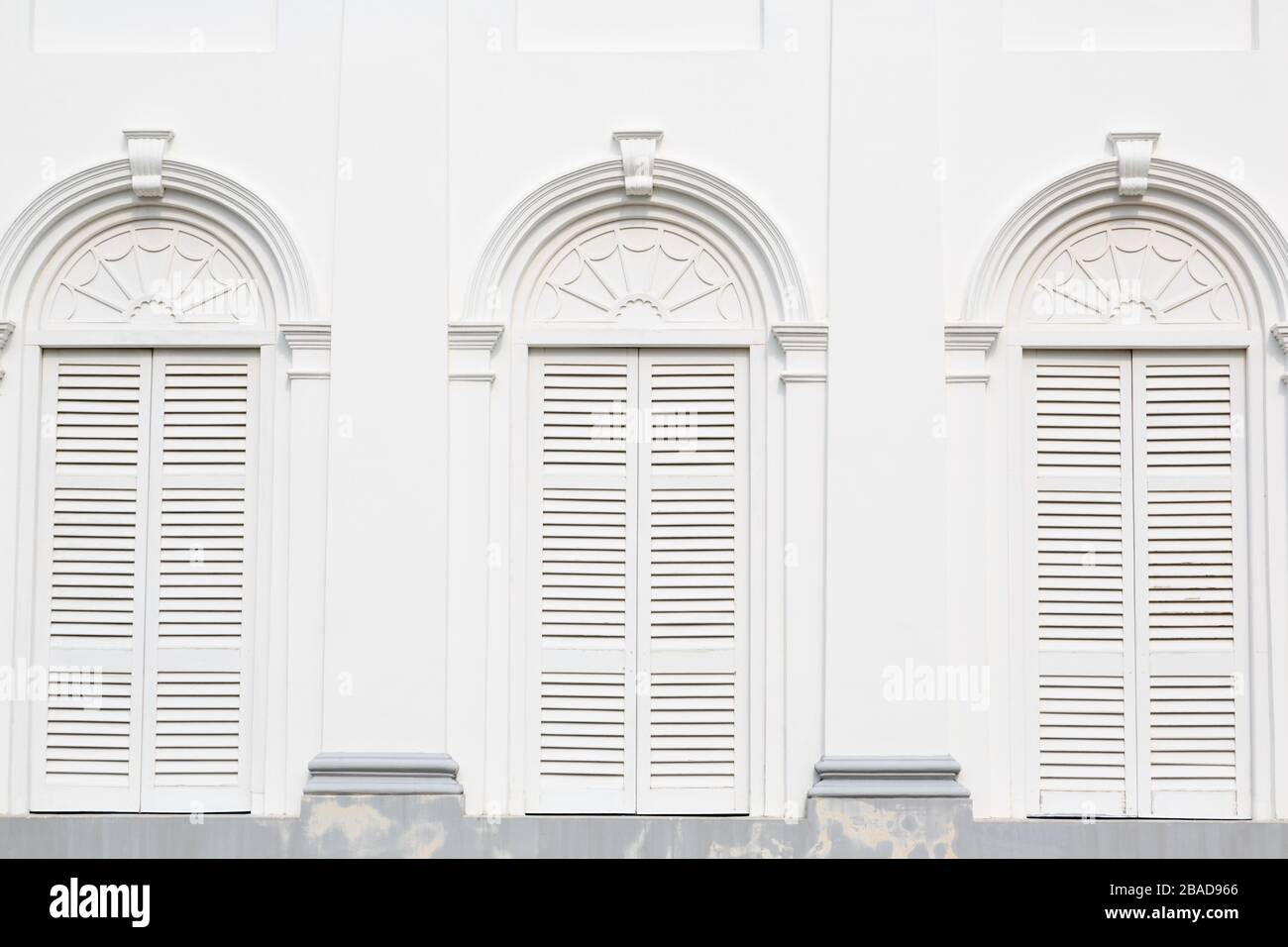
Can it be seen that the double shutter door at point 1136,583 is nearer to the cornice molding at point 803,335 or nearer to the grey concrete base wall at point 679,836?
the grey concrete base wall at point 679,836

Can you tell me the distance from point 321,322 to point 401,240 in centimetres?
77

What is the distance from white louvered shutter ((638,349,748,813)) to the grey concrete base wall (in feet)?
1.51

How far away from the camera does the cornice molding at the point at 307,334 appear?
11.8 metres

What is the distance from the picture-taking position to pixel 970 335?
38.7ft

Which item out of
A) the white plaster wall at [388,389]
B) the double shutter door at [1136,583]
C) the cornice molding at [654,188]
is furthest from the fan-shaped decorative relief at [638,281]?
the double shutter door at [1136,583]

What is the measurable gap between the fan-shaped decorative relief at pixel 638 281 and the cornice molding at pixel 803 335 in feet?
1.19

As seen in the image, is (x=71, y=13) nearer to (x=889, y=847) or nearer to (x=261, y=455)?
(x=261, y=455)

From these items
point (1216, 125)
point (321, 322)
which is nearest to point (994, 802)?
point (1216, 125)

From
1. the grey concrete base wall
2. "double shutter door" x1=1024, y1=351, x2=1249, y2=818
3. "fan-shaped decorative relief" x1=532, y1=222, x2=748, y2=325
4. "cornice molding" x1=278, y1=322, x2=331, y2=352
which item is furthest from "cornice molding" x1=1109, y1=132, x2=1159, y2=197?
"cornice molding" x1=278, y1=322, x2=331, y2=352

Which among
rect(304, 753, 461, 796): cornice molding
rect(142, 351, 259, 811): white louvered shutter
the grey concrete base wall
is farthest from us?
rect(142, 351, 259, 811): white louvered shutter

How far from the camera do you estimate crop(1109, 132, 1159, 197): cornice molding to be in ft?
38.7

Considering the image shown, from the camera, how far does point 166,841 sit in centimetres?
1149

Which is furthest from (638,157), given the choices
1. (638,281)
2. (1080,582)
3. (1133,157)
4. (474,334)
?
(1080,582)

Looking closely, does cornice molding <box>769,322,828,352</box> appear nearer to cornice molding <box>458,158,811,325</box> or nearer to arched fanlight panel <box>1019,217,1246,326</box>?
cornice molding <box>458,158,811,325</box>
